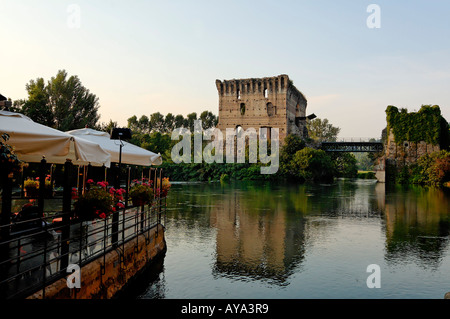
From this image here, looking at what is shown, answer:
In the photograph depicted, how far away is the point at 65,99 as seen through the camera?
42.3 meters

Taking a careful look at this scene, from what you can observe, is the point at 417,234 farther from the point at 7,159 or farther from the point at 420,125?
the point at 420,125

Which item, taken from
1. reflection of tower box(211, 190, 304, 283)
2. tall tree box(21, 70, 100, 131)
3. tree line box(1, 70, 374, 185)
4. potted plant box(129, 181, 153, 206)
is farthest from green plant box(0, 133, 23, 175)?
tall tree box(21, 70, 100, 131)

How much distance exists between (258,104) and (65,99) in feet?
108

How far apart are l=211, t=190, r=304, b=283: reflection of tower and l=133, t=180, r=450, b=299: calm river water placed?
0.09ft

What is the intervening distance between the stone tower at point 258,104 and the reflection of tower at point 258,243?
44.8 metres

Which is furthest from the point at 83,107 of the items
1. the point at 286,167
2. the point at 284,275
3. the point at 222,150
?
the point at 284,275

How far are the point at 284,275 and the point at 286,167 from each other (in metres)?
48.9

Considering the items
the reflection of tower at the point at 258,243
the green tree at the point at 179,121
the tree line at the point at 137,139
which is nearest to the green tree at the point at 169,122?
the green tree at the point at 179,121

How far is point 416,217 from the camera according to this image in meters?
18.9

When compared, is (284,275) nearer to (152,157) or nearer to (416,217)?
(152,157)

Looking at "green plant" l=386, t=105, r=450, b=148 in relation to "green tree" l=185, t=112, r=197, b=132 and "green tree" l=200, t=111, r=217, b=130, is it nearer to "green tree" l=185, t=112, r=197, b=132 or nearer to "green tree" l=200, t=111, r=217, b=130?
"green tree" l=200, t=111, r=217, b=130

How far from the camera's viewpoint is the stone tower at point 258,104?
63906mm

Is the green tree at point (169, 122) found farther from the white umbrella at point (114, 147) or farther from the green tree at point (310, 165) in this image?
the white umbrella at point (114, 147)

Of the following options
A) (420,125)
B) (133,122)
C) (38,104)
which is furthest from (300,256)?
(133,122)
